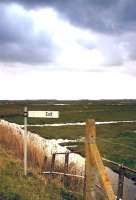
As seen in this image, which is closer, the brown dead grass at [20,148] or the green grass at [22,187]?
the green grass at [22,187]

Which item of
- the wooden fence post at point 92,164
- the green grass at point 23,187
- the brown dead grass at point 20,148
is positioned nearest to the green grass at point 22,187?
the green grass at point 23,187

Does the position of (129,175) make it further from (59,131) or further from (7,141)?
(59,131)

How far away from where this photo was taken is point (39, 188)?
12484 mm

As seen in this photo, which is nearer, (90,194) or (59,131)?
(90,194)

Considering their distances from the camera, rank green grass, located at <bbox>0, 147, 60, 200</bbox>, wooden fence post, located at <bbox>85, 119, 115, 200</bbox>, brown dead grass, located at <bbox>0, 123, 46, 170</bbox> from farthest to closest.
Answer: brown dead grass, located at <bbox>0, 123, 46, 170</bbox> < green grass, located at <bbox>0, 147, 60, 200</bbox> < wooden fence post, located at <bbox>85, 119, 115, 200</bbox>

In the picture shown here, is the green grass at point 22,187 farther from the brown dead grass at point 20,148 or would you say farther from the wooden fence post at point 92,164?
the brown dead grass at point 20,148

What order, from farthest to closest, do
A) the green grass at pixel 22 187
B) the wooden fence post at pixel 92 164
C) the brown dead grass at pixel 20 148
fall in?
the brown dead grass at pixel 20 148 < the green grass at pixel 22 187 < the wooden fence post at pixel 92 164

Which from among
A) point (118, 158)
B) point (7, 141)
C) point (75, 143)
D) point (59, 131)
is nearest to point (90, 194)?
point (7, 141)

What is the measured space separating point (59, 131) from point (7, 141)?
1161 inches

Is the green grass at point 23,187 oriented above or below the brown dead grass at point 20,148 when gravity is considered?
below

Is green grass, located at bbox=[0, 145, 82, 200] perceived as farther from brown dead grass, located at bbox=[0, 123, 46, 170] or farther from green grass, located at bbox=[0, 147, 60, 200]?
brown dead grass, located at bbox=[0, 123, 46, 170]

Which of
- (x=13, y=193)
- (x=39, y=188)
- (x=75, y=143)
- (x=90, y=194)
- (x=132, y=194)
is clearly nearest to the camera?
(x=90, y=194)

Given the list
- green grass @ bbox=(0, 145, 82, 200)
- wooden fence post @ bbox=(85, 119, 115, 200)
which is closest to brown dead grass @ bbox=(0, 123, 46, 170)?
green grass @ bbox=(0, 145, 82, 200)

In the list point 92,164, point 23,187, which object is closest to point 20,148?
point 23,187
